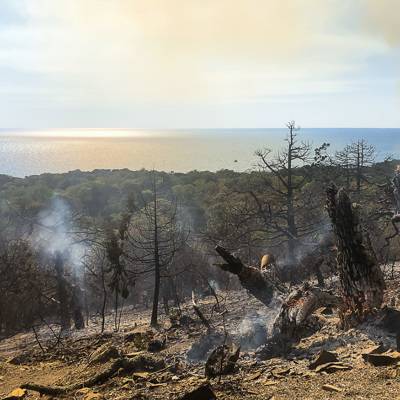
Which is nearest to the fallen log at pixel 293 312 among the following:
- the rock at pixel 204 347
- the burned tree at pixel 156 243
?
the rock at pixel 204 347

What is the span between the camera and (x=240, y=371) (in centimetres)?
715

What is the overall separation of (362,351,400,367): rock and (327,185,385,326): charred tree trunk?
1.87 m

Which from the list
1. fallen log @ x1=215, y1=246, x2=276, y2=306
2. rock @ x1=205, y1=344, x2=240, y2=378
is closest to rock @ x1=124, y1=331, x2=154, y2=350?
fallen log @ x1=215, y1=246, x2=276, y2=306

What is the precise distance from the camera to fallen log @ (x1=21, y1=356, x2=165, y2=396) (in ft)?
25.1

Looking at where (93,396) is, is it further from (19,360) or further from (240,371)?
(19,360)

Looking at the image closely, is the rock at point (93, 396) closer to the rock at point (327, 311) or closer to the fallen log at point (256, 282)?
the fallen log at point (256, 282)

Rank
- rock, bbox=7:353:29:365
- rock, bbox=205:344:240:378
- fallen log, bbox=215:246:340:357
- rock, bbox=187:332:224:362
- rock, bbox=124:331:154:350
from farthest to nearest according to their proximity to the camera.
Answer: rock, bbox=7:353:29:365
rock, bbox=124:331:154:350
rock, bbox=187:332:224:362
fallen log, bbox=215:246:340:357
rock, bbox=205:344:240:378

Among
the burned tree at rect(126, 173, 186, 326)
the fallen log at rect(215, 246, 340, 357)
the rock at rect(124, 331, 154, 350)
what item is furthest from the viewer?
the burned tree at rect(126, 173, 186, 326)

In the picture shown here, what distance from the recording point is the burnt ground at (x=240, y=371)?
5.81 meters

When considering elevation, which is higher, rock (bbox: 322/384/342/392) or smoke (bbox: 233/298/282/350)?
rock (bbox: 322/384/342/392)

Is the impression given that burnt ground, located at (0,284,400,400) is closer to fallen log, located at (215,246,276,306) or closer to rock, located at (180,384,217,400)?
rock, located at (180,384,217,400)

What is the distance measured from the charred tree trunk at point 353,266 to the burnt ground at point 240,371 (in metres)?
0.46

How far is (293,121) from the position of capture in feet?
66.2

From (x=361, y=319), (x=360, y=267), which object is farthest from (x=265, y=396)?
(x=360, y=267)
